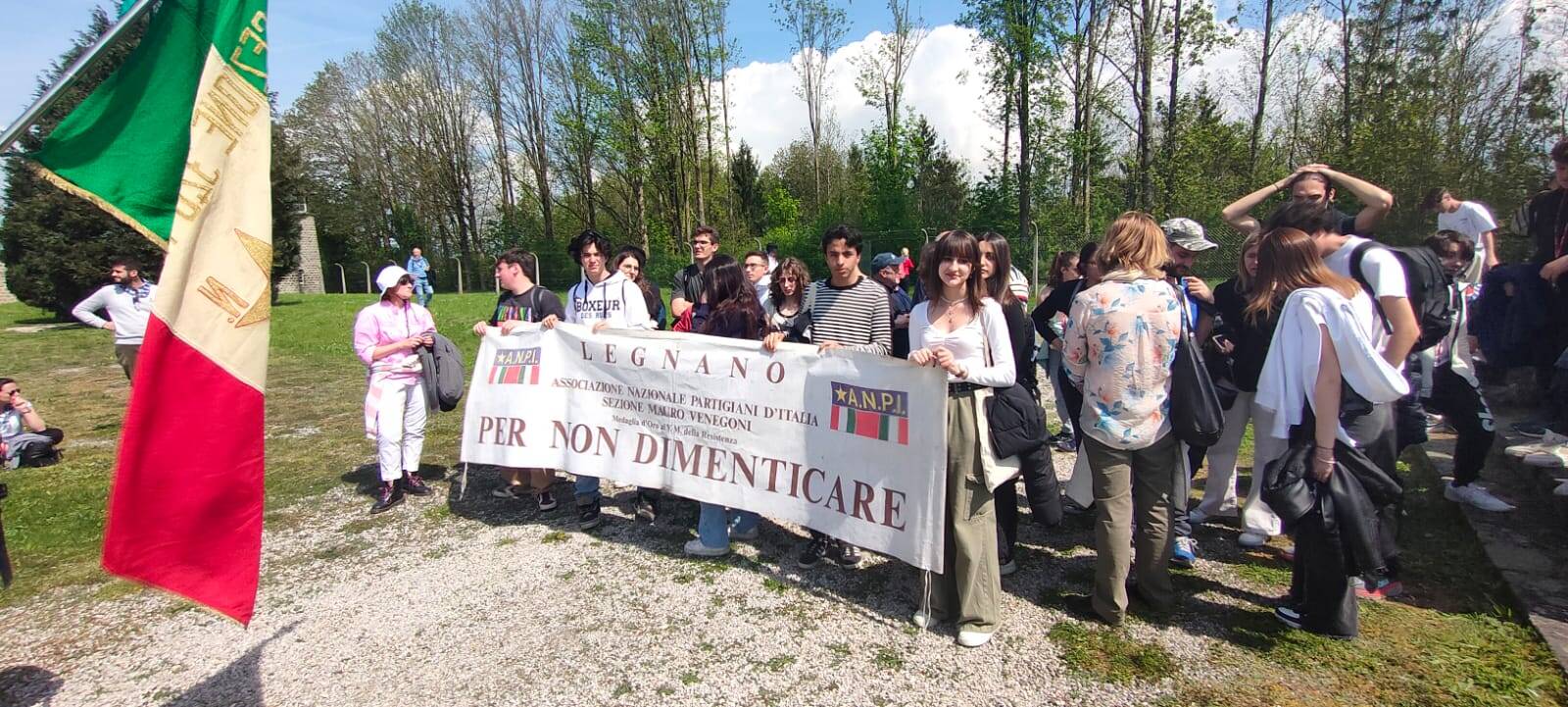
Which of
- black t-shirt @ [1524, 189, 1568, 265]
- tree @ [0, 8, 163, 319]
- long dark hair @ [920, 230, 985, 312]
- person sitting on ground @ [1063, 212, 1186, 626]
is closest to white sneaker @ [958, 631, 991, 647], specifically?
person sitting on ground @ [1063, 212, 1186, 626]

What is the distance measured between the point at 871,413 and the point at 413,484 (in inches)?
157

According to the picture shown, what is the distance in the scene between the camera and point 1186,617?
3551 millimetres

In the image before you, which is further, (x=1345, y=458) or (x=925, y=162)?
(x=925, y=162)

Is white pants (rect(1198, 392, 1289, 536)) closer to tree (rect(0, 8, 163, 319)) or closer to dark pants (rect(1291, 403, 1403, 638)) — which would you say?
dark pants (rect(1291, 403, 1403, 638))

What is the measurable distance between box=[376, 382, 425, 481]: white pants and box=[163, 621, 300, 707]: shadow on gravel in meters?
2.07

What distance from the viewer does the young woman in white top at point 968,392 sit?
3357 mm

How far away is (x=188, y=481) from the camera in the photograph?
2279 mm

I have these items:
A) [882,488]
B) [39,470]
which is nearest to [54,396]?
[39,470]

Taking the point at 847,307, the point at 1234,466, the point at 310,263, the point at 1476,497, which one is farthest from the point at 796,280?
the point at 310,263

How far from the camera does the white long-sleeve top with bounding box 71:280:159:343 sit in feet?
24.8

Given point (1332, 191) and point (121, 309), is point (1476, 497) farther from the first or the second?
point (121, 309)

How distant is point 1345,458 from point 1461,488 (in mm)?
2586

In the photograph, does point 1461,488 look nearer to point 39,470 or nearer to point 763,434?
point 763,434

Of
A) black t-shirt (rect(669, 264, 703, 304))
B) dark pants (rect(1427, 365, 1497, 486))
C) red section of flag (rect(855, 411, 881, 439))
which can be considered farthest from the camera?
black t-shirt (rect(669, 264, 703, 304))
